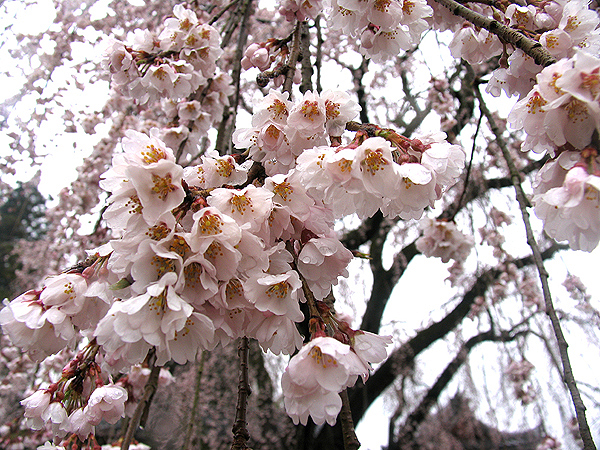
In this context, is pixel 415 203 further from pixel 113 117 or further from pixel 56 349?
pixel 113 117

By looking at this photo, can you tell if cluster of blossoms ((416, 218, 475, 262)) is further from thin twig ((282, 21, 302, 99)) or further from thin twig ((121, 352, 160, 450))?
thin twig ((121, 352, 160, 450))

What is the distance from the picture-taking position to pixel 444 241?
2273 millimetres

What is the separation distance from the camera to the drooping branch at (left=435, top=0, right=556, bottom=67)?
26.7 inches

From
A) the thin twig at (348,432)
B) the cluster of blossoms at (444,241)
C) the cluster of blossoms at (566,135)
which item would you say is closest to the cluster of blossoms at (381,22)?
the cluster of blossoms at (566,135)

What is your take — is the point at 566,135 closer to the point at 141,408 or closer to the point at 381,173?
the point at 381,173

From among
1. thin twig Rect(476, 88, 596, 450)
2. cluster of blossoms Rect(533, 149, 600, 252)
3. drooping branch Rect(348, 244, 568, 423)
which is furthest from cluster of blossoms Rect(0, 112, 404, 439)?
drooping branch Rect(348, 244, 568, 423)

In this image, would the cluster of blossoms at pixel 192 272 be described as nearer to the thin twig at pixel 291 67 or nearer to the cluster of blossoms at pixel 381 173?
the cluster of blossoms at pixel 381 173

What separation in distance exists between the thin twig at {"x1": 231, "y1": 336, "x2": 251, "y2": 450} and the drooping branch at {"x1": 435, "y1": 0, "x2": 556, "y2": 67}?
0.84 meters

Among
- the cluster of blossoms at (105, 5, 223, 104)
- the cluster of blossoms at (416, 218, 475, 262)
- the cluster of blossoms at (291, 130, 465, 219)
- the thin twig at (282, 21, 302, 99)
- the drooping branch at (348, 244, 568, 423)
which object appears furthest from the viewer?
the drooping branch at (348, 244, 568, 423)

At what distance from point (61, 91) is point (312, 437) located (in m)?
4.26

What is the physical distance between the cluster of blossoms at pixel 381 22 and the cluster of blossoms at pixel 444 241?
124 cm

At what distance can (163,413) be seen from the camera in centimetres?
577

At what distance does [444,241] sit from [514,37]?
164 cm

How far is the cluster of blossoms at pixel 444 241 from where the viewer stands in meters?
2.26
